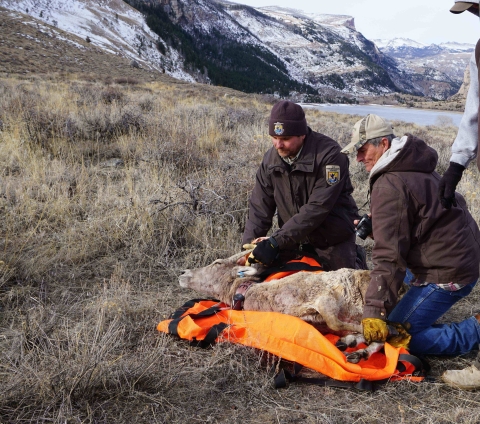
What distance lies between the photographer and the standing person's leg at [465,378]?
2652 mm

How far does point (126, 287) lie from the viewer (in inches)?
140

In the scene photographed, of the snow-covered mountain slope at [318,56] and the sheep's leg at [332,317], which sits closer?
the sheep's leg at [332,317]

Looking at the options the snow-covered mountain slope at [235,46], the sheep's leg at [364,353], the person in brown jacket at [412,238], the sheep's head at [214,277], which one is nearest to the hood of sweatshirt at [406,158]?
the person in brown jacket at [412,238]

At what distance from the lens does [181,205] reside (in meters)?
5.05

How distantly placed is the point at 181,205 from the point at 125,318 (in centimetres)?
205

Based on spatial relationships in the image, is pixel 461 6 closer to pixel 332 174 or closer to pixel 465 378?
pixel 332 174

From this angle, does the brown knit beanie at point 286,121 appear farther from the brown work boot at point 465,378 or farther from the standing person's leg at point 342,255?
the brown work boot at point 465,378

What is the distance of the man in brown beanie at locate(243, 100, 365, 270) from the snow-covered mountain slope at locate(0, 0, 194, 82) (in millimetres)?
46983

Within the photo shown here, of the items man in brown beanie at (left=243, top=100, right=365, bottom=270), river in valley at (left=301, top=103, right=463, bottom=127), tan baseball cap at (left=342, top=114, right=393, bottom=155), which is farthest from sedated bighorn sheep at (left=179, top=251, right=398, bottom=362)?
river in valley at (left=301, top=103, right=463, bottom=127)

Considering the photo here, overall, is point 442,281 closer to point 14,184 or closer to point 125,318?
point 125,318

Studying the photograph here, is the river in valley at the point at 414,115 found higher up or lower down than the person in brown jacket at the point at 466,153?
higher up

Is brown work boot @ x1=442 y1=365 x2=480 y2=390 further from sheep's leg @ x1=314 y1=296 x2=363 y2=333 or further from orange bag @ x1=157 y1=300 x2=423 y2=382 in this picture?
sheep's leg @ x1=314 y1=296 x2=363 y2=333

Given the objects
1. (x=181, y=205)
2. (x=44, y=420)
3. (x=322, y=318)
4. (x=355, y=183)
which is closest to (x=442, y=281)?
(x=322, y=318)

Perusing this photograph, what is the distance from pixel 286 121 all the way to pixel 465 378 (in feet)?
7.41
